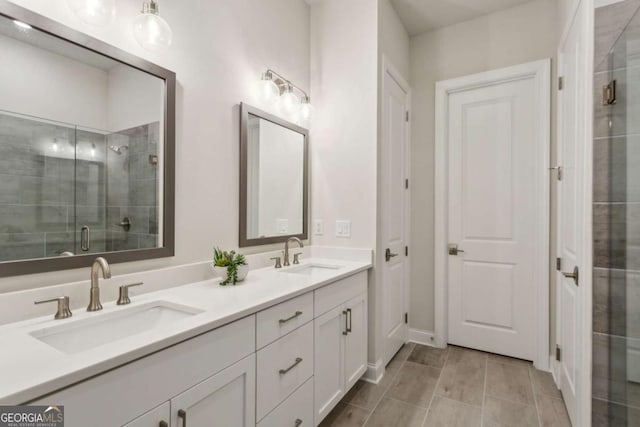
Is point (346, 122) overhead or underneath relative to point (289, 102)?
underneath

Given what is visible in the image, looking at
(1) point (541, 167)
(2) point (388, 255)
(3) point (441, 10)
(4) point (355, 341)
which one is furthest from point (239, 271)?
(3) point (441, 10)

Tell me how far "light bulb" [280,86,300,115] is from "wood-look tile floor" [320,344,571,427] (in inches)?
78.4

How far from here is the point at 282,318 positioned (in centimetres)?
134

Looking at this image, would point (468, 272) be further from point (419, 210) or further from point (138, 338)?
point (138, 338)

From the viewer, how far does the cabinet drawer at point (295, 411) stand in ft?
4.21

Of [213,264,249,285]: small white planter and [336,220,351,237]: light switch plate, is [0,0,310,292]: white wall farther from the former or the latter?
[336,220,351,237]: light switch plate

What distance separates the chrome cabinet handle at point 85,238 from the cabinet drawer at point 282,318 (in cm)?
70

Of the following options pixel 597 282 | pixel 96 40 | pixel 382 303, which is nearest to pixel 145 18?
pixel 96 40

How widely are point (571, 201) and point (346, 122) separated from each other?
151 centimetres

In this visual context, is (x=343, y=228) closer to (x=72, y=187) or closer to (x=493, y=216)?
(x=493, y=216)

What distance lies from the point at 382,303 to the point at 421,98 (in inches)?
75.1

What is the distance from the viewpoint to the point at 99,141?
1.23 metres

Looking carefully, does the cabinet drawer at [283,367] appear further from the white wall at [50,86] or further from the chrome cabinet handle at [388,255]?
the white wall at [50,86]

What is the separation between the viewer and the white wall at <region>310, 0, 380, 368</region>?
2.23m
